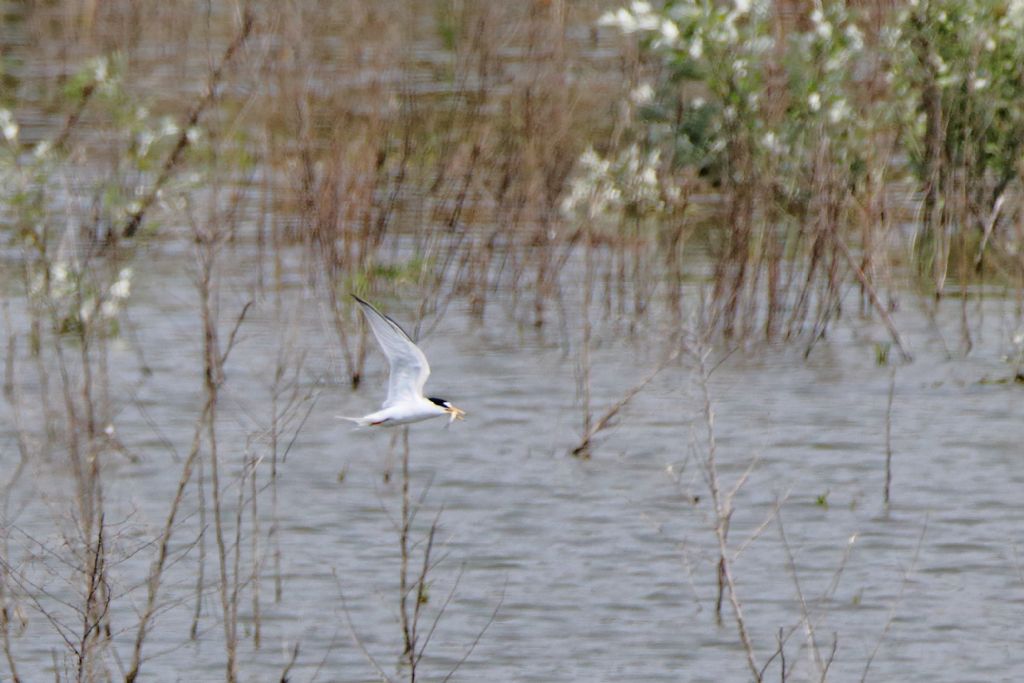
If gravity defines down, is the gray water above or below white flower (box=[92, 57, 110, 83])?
below

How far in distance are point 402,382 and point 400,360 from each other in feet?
0.29

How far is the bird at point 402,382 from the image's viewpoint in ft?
20.8

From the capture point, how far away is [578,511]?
847 centimetres

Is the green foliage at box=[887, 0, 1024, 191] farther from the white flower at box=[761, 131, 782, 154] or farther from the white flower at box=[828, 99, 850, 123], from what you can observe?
the white flower at box=[761, 131, 782, 154]

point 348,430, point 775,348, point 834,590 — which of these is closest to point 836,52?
point 775,348

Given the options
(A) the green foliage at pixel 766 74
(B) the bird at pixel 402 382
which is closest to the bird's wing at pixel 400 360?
(B) the bird at pixel 402 382

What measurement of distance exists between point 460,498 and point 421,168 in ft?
13.8

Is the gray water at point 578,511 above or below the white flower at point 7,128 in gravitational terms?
below

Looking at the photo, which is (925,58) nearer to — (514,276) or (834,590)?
(514,276)

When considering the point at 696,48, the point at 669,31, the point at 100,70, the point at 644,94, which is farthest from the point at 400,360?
the point at 644,94

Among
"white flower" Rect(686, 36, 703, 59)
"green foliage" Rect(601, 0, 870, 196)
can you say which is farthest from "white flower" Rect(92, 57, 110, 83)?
"white flower" Rect(686, 36, 703, 59)

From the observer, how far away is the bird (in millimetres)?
6340

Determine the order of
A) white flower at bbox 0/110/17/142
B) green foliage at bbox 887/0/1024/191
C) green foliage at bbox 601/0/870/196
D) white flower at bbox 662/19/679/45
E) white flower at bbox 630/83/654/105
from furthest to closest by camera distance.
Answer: white flower at bbox 630/83/654/105
green foliage at bbox 887/0/1024/191
green foliage at bbox 601/0/870/196
white flower at bbox 662/19/679/45
white flower at bbox 0/110/17/142

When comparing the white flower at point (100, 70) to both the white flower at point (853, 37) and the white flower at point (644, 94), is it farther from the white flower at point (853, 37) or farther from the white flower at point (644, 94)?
the white flower at point (853, 37)
